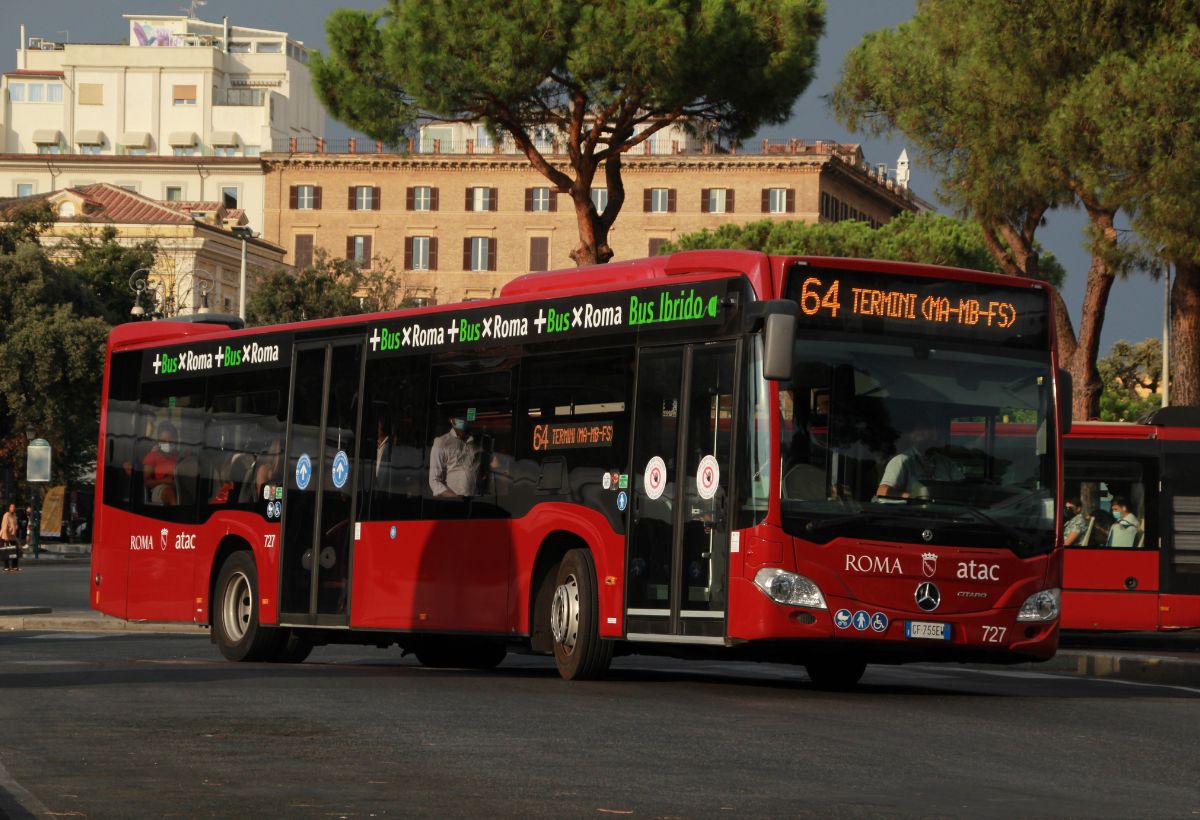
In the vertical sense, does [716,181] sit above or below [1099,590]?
above

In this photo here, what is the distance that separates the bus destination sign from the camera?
1508cm

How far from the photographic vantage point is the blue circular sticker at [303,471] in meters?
19.5

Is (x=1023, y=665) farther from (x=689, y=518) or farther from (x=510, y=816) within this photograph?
(x=510, y=816)

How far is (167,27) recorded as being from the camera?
138625 mm

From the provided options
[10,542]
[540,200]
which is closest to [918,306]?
[10,542]

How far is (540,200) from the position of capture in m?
114

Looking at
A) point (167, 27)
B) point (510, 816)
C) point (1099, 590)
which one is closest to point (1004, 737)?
point (510, 816)

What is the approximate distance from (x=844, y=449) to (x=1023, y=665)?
9457mm

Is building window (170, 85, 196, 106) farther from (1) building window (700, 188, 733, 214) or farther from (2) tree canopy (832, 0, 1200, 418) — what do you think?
(2) tree canopy (832, 0, 1200, 418)

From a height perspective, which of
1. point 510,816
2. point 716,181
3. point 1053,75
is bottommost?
point 510,816

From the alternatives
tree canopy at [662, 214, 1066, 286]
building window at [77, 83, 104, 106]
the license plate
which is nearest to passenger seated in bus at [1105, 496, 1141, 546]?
the license plate

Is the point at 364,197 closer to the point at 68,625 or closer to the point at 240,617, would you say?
the point at 68,625

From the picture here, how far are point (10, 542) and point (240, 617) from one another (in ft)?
111

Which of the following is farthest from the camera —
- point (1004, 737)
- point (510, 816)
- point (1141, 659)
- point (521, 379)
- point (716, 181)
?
point (716, 181)
